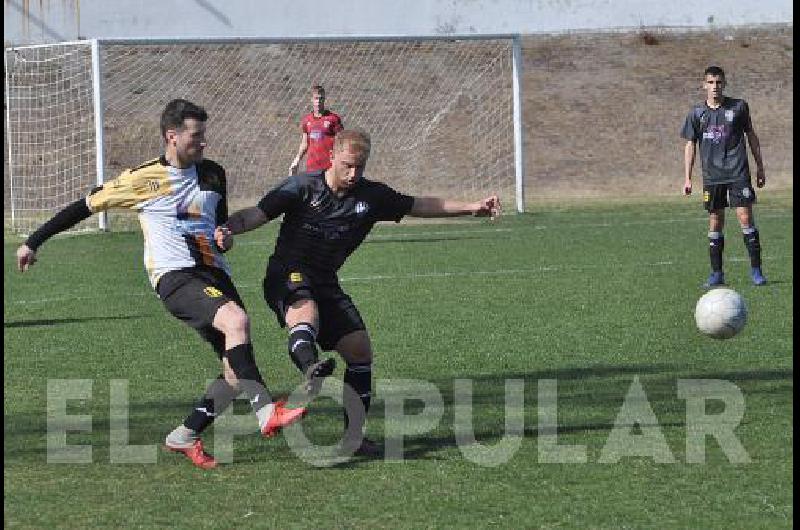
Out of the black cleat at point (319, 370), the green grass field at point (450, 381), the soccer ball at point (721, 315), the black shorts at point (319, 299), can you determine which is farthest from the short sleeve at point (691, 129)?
the black cleat at point (319, 370)

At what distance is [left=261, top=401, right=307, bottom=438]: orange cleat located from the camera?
7125 mm

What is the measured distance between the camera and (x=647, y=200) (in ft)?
96.3

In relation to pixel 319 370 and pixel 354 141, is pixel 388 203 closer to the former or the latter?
pixel 354 141

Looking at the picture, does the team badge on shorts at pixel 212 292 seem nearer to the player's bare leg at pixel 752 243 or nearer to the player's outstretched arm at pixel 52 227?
the player's outstretched arm at pixel 52 227

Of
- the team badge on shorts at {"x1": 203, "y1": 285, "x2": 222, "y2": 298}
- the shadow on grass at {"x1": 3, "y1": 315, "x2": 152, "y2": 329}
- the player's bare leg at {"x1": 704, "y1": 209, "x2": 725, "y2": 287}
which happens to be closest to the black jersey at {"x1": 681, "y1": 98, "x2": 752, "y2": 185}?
the player's bare leg at {"x1": 704, "y1": 209, "x2": 725, "y2": 287}

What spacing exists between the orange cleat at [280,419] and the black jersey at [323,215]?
1.01 m

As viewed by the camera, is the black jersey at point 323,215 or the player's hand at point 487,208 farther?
the player's hand at point 487,208

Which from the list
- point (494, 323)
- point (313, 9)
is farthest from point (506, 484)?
point (313, 9)

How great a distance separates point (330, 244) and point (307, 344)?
2.17 ft

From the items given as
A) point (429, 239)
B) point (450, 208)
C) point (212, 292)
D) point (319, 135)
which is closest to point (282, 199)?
point (212, 292)

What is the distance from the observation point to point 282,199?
7867 millimetres

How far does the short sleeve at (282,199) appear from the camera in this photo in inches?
307

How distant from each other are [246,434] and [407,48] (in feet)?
83.5

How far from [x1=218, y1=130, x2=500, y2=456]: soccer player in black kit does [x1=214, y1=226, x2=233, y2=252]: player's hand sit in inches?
15.4
